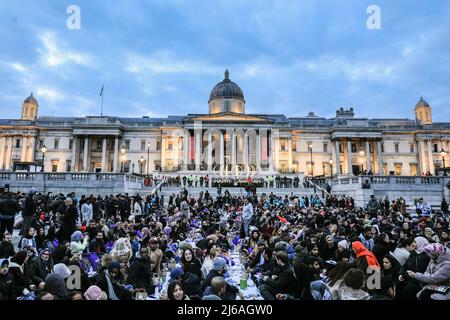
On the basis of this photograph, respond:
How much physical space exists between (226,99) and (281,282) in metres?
61.3

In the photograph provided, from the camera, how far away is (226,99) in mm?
65188

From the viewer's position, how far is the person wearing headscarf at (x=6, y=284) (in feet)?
17.2

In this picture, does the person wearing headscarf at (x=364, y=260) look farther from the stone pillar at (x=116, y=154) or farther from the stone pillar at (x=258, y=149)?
the stone pillar at (x=116, y=154)

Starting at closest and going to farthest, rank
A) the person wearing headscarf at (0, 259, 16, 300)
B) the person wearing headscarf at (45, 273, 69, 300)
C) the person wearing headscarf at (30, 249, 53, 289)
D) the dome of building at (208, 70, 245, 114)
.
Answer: the person wearing headscarf at (45, 273, 69, 300) → the person wearing headscarf at (0, 259, 16, 300) → the person wearing headscarf at (30, 249, 53, 289) → the dome of building at (208, 70, 245, 114)

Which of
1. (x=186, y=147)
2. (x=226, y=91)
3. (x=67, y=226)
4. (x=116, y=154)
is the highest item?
(x=226, y=91)

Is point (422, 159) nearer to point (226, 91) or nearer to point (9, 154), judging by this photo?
point (226, 91)

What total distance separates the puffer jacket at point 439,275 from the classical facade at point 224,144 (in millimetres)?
51574

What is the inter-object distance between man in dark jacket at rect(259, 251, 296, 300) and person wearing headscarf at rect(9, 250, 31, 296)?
4501 millimetres

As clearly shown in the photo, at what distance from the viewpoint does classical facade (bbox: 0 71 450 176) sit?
58.5m

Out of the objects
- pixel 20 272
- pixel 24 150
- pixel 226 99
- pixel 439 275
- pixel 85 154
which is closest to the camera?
pixel 439 275

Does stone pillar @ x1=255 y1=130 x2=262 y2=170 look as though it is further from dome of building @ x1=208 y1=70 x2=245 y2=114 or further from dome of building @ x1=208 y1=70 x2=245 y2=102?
dome of building @ x1=208 y1=70 x2=245 y2=102

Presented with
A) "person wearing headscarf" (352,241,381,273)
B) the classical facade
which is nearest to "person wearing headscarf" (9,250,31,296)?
"person wearing headscarf" (352,241,381,273)

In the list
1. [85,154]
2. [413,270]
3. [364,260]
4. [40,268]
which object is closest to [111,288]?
[40,268]

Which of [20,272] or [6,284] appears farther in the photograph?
[20,272]
